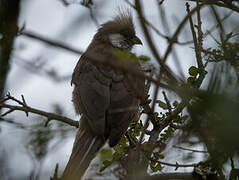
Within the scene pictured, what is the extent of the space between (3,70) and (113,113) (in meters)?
1.72

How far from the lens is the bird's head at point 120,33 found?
660 cm

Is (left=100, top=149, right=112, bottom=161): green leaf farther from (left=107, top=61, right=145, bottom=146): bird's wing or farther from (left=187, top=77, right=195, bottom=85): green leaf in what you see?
(left=187, top=77, right=195, bottom=85): green leaf

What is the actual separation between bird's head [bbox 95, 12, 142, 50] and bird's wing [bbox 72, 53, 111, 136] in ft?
3.30

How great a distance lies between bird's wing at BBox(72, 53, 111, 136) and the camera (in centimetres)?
473

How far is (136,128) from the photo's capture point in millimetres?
4602

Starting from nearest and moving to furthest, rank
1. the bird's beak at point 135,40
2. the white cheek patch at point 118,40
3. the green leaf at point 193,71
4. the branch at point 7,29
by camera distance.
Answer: the branch at point 7,29
the green leaf at point 193,71
the white cheek patch at point 118,40
the bird's beak at point 135,40

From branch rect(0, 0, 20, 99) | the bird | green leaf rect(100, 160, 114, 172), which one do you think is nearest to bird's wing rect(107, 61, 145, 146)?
the bird

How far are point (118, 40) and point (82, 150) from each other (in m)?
2.58

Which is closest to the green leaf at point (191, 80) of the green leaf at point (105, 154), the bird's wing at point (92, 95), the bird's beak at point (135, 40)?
the bird's wing at point (92, 95)

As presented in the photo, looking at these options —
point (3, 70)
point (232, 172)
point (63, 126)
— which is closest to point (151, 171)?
point (63, 126)

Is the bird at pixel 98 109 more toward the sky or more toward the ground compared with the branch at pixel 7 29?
more toward the ground

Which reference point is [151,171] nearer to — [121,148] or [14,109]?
[121,148]

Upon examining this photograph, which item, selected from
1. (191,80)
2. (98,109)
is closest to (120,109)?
(98,109)

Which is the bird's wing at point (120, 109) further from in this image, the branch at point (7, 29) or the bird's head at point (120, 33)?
the bird's head at point (120, 33)
